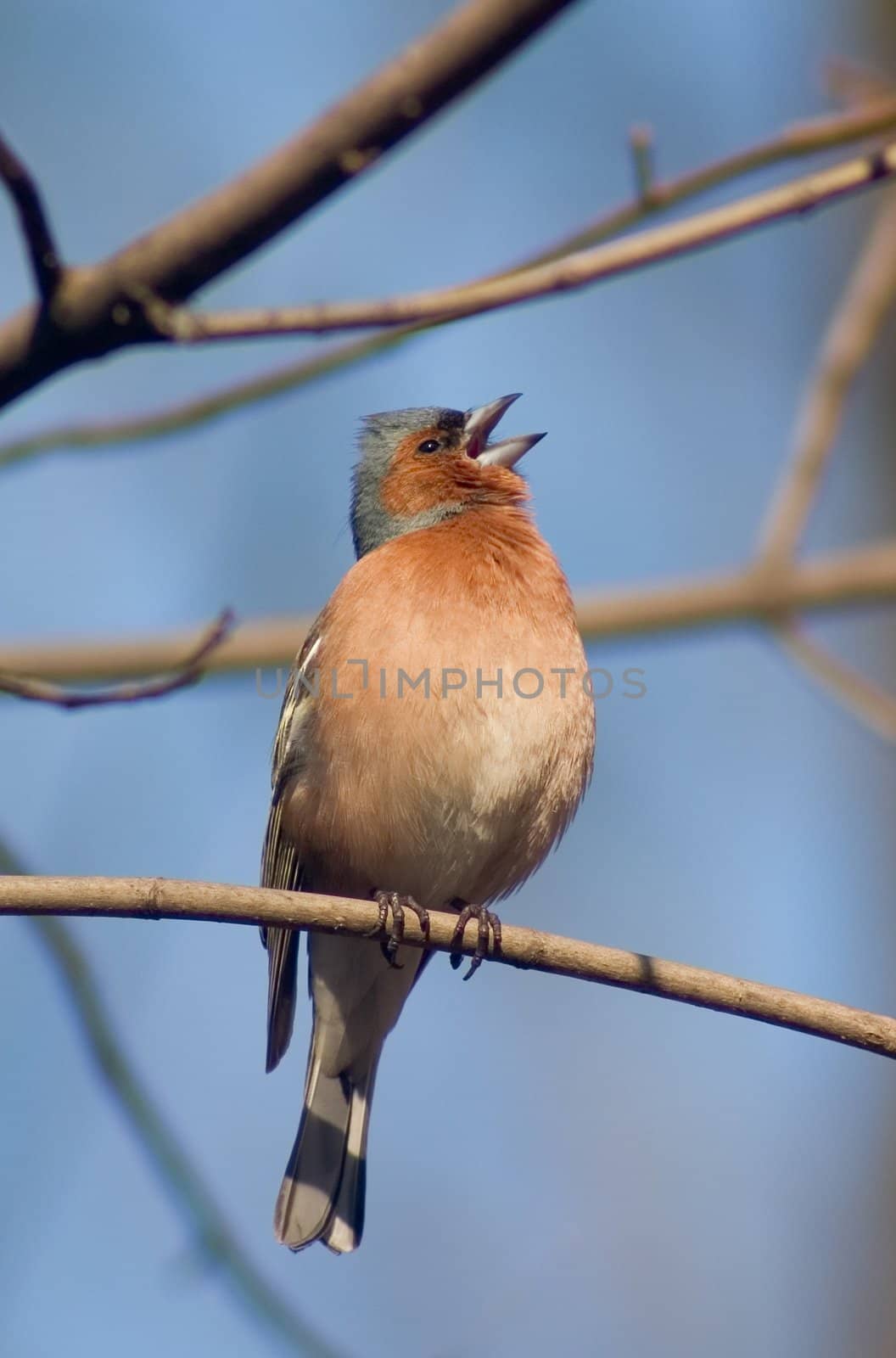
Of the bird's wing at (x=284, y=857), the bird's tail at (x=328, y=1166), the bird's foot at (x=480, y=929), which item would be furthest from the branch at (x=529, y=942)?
the bird's tail at (x=328, y=1166)

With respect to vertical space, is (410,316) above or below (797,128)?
below

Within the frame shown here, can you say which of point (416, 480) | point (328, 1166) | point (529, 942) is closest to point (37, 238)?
point (529, 942)

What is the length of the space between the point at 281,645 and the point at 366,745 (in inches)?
46.0

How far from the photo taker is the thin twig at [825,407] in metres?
6.59

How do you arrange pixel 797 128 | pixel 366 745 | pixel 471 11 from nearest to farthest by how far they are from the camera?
pixel 471 11 < pixel 797 128 < pixel 366 745

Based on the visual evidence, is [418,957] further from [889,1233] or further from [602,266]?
[889,1233]

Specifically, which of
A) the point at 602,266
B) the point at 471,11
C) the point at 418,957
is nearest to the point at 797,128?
the point at 602,266

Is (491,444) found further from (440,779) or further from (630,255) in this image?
(630,255)

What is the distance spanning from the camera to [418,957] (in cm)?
639

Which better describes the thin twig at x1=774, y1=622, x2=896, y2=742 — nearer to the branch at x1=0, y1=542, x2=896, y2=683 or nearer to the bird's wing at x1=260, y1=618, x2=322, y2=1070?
the branch at x1=0, y1=542, x2=896, y2=683

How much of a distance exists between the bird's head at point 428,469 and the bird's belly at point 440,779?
118 centimetres

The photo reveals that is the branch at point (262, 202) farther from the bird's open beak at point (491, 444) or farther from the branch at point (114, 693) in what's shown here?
the bird's open beak at point (491, 444)

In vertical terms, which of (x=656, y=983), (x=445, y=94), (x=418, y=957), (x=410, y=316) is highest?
(x=445, y=94)

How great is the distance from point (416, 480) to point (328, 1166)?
3.18 metres
